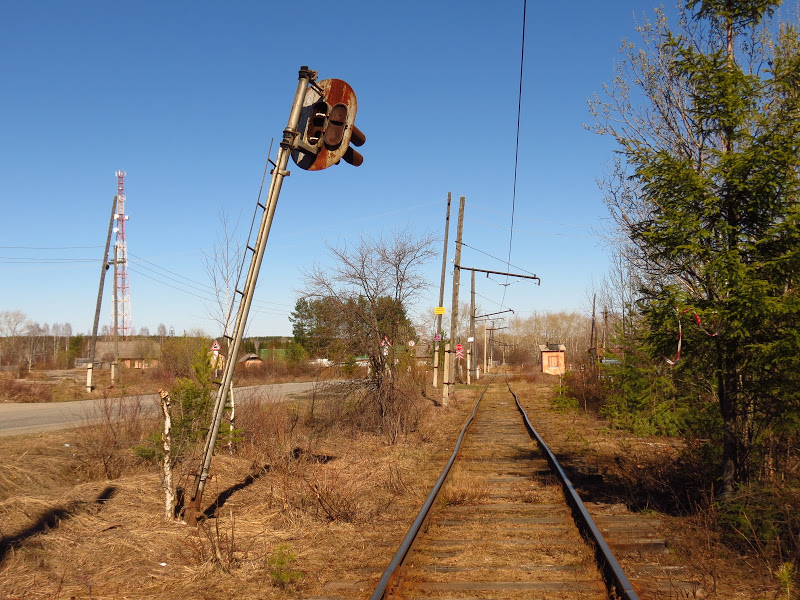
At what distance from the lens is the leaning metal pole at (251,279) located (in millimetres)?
7051

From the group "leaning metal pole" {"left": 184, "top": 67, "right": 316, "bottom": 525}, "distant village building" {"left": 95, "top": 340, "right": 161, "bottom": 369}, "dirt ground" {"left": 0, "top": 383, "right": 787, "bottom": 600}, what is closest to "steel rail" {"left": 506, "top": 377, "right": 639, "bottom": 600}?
"dirt ground" {"left": 0, "top": 383, "right": 787, "bottom": 600}

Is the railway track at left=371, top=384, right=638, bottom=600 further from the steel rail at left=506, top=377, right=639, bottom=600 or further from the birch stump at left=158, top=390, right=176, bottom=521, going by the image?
the birch stump at left=158, top=390, right=176, bottom=521

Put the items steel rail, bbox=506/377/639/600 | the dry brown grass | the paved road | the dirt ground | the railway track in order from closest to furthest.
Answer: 1. steel rail, bbox=506/377/639/600
2. the railway track
3. the dirt ground
4. the dry brown grass
5. the paved road

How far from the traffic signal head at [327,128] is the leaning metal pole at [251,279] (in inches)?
4.7

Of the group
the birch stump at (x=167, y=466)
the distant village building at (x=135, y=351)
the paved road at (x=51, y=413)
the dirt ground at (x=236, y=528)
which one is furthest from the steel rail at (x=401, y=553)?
the distant village building at (x=135, y=351)

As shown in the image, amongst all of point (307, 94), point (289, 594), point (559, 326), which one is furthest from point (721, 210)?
point (559, 326)

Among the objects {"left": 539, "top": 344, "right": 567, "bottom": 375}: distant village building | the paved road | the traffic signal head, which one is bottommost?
the paved road

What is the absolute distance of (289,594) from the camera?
5.17 m

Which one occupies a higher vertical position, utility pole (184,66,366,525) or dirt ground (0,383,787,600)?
utility pole (184,66,366,525)

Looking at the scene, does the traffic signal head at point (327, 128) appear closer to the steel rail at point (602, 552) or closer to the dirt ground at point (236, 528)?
the dirt ground at point (236, 528)

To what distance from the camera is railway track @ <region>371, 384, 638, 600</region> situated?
5.20 metres

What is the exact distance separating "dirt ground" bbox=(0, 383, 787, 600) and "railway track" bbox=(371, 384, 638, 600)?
1.03ft

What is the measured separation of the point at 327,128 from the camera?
7.13 m

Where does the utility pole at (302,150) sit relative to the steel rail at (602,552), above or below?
above
